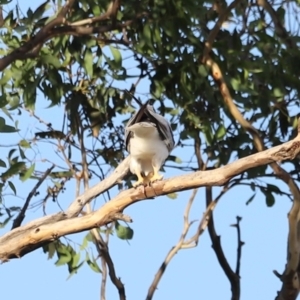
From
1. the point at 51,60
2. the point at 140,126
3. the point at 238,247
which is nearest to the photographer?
the point at 140,126

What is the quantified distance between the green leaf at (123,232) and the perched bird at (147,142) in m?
0.79

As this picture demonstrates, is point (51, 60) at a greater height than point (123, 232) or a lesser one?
greater

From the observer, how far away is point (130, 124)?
632cm

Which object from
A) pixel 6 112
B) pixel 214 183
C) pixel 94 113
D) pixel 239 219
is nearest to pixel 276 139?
pixel 239 219

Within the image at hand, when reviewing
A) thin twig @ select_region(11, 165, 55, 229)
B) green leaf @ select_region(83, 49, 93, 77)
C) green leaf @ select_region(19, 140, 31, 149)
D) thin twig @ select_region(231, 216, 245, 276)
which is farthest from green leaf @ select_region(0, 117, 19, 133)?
thin twig @ select_region(231, 216, 245, 276)

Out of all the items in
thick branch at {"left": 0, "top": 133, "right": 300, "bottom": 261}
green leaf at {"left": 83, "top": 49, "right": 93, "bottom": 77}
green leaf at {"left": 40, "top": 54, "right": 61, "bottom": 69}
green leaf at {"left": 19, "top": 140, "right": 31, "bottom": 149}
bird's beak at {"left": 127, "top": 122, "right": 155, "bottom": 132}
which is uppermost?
green leaf at {"left": 40, "top": 54, "right": 61, "bottom": 69}

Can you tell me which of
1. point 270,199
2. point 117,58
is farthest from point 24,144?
point 270,199

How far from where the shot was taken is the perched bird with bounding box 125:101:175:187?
6305 mm

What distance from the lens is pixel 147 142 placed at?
657cm

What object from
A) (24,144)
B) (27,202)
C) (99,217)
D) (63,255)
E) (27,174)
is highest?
(24,144)

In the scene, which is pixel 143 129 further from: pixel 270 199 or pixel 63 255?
pixel 270 199

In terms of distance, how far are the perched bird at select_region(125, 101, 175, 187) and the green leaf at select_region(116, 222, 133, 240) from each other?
0.79 m

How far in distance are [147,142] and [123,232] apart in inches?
43.1

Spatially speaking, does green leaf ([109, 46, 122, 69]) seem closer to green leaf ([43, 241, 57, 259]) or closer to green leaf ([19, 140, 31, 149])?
green leaf ([19, 140, 31, 149])
